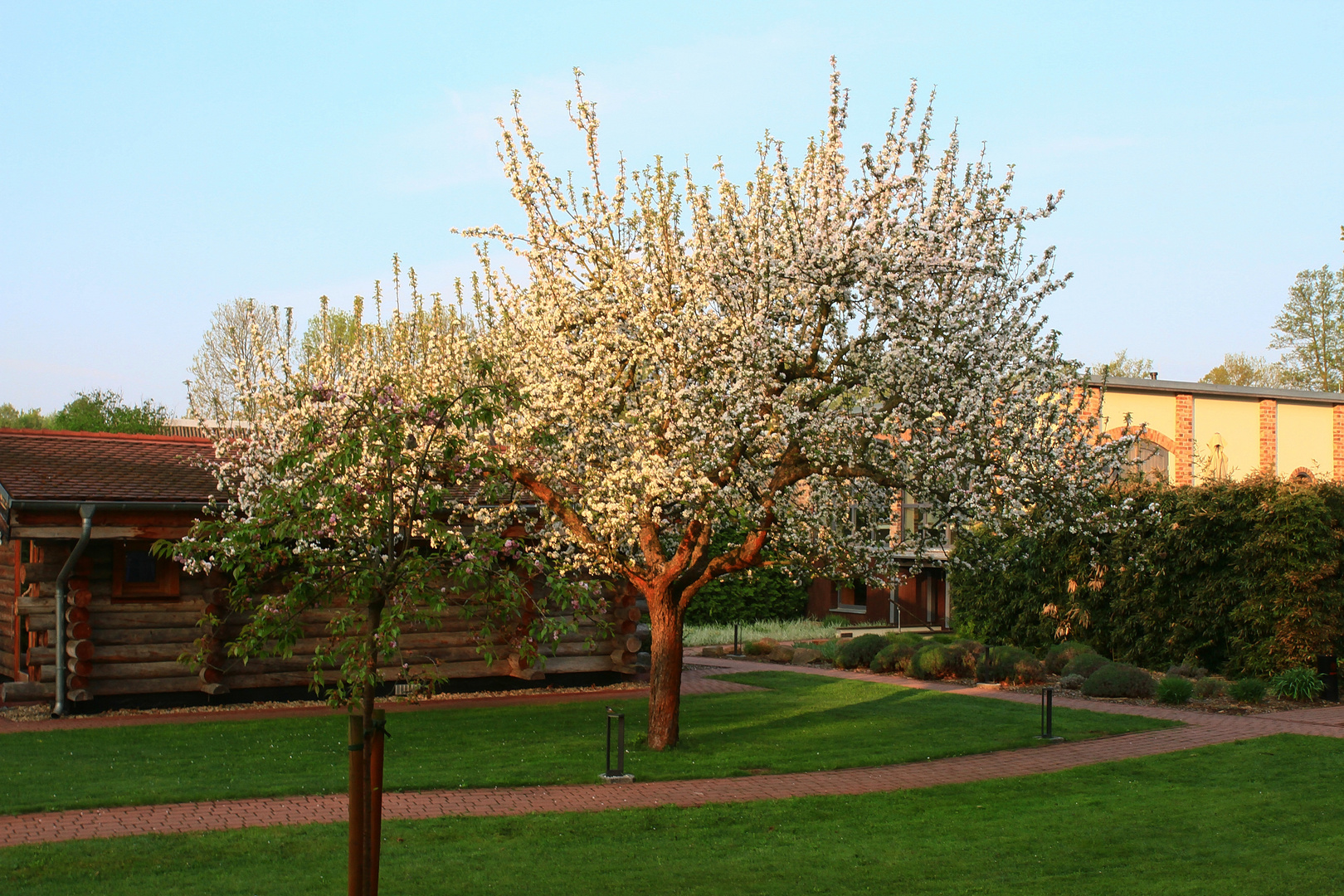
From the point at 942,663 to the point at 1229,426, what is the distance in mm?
13419

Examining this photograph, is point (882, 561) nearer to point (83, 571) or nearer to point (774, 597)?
point (83, 571)

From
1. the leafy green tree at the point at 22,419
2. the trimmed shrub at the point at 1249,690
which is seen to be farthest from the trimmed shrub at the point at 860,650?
the leafy green tree at the point at 22,419

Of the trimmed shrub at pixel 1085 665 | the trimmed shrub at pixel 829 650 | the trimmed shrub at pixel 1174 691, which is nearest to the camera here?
the trimmed shrub at pixel 1174 691

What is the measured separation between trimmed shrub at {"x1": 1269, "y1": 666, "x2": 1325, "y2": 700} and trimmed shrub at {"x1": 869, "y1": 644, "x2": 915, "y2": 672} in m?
6.46

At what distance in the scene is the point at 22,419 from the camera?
7906 centimetres

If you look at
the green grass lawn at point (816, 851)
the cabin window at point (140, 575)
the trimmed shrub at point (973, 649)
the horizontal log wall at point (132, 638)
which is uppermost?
the cabin window at point (140, 575)

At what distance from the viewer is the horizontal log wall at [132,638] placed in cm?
1591

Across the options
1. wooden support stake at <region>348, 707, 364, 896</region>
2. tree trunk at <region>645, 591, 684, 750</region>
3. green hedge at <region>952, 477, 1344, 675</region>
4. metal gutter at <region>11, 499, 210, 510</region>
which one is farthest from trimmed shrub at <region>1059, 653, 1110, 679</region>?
wooden support stake at <region>348, 707, 364, 896</region>

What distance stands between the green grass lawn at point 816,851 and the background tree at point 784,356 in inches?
118

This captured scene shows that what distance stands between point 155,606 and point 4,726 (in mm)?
Answer: 2578

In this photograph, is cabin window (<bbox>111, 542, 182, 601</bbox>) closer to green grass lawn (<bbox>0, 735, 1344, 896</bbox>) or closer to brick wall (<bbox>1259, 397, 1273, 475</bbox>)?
green grass lawn (<bbox>0, 735, 1344, 896</bbox>)

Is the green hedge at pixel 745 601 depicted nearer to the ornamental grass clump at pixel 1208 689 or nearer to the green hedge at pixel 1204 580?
the green hedge at pixel 1204 580

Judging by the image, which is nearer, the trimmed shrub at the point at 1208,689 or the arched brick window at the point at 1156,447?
the trimmed shrub at the point at 1208,689

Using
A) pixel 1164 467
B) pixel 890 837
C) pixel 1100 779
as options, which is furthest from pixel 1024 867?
pixel 1164 467
